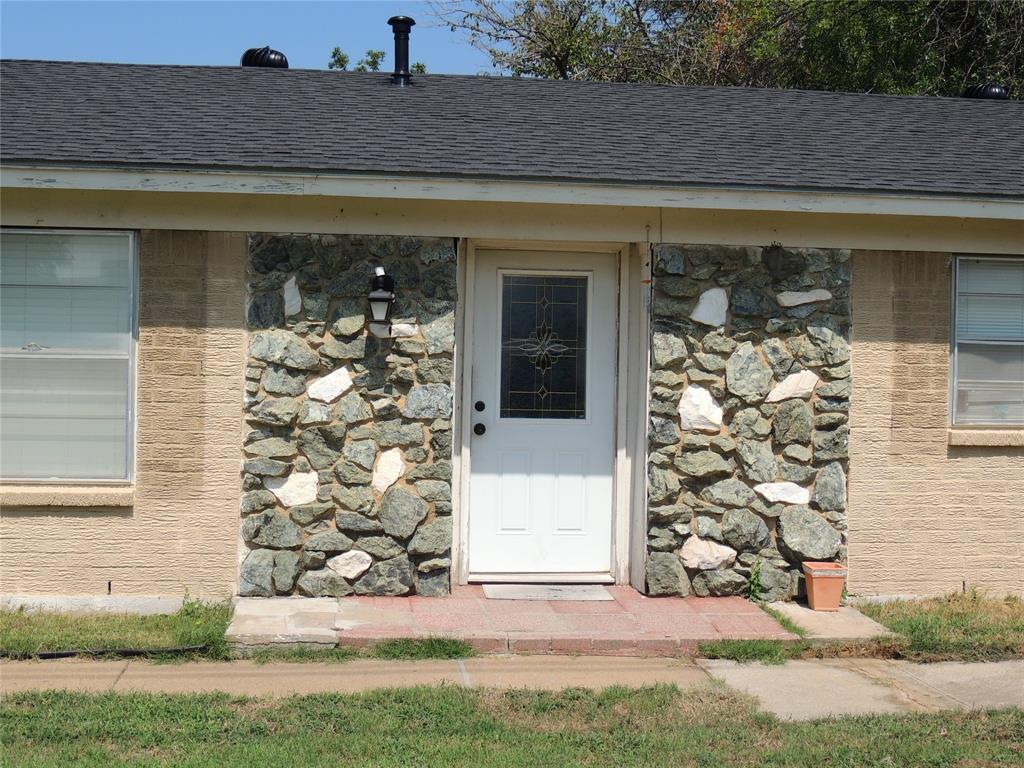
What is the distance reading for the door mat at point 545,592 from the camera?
24.7 feet

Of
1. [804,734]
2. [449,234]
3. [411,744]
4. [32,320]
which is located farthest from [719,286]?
[32,320]

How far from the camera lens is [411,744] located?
485cm

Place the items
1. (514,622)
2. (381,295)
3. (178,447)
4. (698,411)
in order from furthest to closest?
(698,411) → (178,447) → (381,295) → (514,622)

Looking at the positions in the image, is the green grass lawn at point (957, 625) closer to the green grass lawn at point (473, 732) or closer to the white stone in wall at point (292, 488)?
the green grass lawn at point (473, 732)

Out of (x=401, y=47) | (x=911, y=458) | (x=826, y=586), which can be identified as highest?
(x=401, y=47)

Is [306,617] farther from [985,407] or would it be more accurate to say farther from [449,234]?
[985,407]

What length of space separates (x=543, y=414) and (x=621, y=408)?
555mm

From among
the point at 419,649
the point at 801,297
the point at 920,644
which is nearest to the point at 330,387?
the point at 419,649

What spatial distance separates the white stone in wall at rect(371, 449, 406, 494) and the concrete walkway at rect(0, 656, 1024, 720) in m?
1.39

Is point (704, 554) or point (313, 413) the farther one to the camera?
point (704, 554)

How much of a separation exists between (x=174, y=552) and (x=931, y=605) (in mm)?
5082

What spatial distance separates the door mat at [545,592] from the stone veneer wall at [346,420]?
1.44 ft

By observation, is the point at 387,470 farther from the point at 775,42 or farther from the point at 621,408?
the point at 775,42

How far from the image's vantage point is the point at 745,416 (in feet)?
24.8
